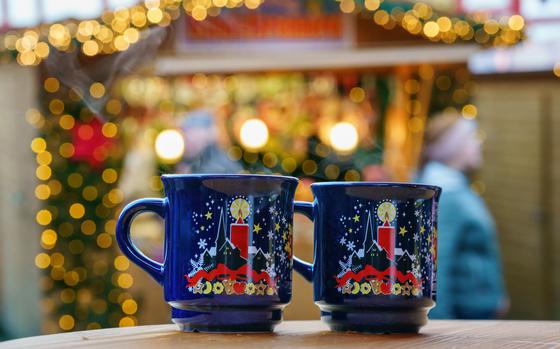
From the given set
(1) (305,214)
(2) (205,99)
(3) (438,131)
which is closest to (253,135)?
(2) (205,99)

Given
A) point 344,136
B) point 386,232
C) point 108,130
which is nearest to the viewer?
point 386,232

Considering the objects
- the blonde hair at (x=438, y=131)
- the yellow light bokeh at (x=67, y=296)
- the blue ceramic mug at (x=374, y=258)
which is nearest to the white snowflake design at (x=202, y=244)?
the blue ceramic mug at (x=374, y=258)

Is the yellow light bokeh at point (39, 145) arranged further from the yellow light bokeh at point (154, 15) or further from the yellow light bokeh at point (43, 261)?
the yellow light bokeh at point (154, 15)

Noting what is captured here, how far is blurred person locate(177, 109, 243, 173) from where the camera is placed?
606cm

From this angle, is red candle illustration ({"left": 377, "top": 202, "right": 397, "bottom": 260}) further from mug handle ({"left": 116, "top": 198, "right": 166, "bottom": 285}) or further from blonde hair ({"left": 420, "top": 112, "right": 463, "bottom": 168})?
blonde hair ({"left": 420, "top": 112, "right": 463, "bottom": 168})

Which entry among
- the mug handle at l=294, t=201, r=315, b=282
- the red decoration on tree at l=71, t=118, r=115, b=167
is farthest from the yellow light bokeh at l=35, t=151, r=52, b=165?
the mug handle at l=294, t=201, r=315, b=282

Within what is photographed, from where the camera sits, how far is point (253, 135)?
22.3ft

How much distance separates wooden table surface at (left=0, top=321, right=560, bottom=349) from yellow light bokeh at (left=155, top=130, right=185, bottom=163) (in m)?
5.19

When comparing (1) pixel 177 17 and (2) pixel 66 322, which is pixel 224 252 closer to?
(1) pixel 177 17

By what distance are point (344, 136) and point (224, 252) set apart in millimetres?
5596

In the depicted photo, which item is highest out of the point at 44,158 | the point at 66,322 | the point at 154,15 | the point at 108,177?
the point at 154,15

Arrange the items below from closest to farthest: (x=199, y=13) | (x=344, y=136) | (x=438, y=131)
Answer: (x=438, y=131)
(x=199, y=13)
(x=344, y=136)

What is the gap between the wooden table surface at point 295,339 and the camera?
107 centimetres

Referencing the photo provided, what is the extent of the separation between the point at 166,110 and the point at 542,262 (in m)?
2.67
